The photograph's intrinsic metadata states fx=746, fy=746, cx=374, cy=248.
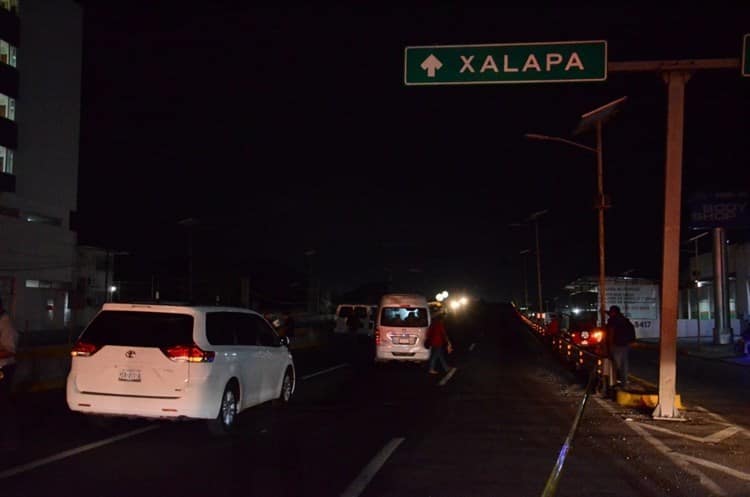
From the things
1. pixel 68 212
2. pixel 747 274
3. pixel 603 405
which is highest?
pixel 68 212

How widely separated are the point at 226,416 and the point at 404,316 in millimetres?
11744

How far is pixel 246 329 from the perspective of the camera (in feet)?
37.7

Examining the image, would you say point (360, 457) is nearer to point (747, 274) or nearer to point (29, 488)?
point (29, 488)

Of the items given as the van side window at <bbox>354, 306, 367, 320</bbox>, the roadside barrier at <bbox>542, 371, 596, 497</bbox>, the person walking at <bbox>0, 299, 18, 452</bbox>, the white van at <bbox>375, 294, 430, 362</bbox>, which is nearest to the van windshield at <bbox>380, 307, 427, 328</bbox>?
the white van at <bbox>375, 294, 430, 362</bbox>

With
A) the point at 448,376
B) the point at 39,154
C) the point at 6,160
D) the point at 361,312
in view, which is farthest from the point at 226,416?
the point at 39,154

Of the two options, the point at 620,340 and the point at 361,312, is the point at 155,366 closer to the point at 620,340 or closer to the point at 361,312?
the point at 620,340

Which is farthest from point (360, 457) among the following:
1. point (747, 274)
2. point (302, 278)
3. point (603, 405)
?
point (302, 278)

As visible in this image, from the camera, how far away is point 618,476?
799 centimetres

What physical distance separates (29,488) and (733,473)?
734 centimetres

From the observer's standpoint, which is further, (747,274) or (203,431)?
(747,274)

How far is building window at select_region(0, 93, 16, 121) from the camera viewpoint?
171ft

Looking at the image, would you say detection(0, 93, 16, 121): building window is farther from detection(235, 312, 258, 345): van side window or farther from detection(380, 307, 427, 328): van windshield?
detection(235, 312, 258, 345): van side window

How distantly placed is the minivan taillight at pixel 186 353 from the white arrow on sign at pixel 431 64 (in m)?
5.24

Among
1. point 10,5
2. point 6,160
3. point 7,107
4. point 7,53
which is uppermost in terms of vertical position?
point 10,5
